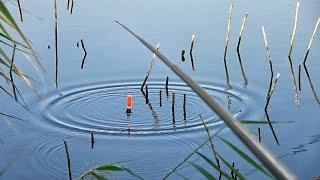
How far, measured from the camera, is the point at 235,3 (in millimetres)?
7344

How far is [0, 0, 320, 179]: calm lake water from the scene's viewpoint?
11.9ft

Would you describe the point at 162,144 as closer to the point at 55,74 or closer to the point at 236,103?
the point at 236,103

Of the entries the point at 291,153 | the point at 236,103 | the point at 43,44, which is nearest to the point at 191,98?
the point at 236,103

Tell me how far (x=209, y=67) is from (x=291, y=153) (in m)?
1.84

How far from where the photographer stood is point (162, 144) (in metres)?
3.82

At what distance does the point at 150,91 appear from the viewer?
479 centimetres

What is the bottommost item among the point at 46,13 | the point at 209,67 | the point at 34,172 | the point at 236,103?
the point at 34,172

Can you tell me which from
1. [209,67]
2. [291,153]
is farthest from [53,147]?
[209,67]

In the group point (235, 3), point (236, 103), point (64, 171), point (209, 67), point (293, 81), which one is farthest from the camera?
point (235, 3)

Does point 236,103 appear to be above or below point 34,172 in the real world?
above

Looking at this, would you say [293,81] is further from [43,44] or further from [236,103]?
[43,44]

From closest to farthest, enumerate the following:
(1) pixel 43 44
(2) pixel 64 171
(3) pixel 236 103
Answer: (2) pixel 64 171, (3) pixel 236 103, (1) pixel 43 44

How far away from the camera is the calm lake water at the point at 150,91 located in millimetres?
3639

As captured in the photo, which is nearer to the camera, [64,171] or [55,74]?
[64,171]
